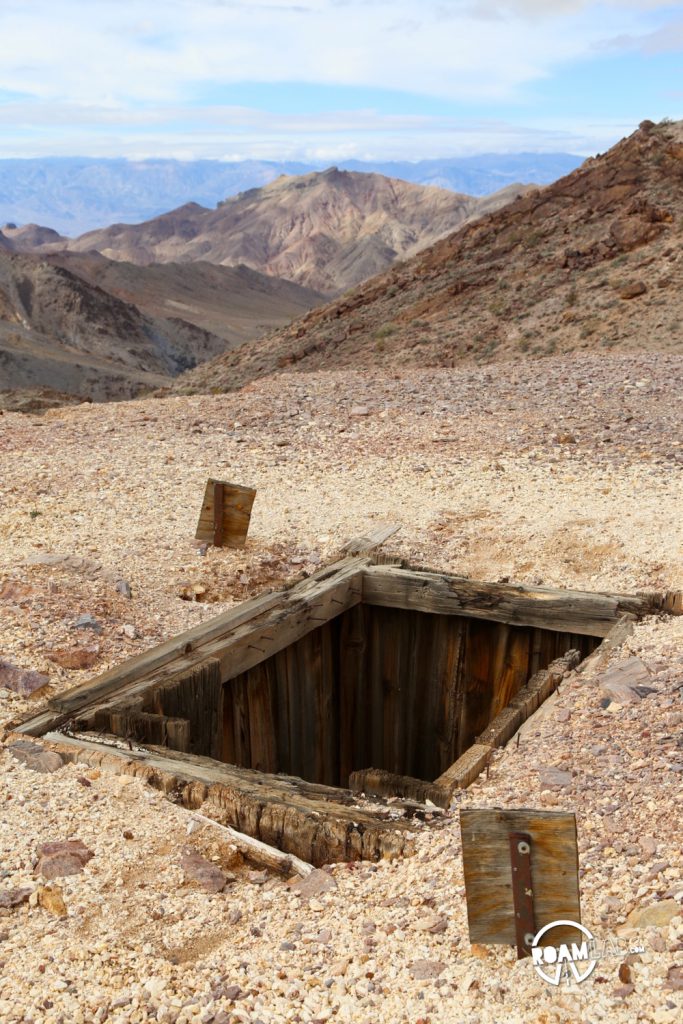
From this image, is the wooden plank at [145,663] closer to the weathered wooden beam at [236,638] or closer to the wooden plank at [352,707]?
the weathered wooden beam at [236,638]

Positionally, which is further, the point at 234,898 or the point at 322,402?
the point at 322,402

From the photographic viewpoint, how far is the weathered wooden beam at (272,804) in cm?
381

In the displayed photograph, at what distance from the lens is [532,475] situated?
9.20 m

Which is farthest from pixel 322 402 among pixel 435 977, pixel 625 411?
pixel 435 977

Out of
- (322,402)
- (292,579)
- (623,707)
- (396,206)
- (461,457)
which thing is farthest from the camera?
(396,206)

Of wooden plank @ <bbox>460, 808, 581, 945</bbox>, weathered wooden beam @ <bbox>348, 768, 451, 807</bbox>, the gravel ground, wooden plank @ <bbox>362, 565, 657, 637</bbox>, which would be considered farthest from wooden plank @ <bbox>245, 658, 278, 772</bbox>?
wooden plank @ <bbox>460, 808, 581, 945</bbox>

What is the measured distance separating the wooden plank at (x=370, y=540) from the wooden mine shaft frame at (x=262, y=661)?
0.02 meters

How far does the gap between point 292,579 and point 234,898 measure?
3.39 m

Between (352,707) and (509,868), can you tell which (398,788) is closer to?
(509,868)

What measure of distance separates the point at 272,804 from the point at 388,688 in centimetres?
328

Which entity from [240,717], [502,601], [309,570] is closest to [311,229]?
[309,570]

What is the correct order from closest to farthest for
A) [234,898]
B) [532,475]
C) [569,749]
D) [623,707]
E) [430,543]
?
[234,898] → [569,749] → [623,707] → [430,543] → [532,475]

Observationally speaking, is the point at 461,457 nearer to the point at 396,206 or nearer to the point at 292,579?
the point at 292,579

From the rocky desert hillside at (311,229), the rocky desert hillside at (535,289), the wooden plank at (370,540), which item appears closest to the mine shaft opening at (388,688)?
the wooden plank at (370,540)
